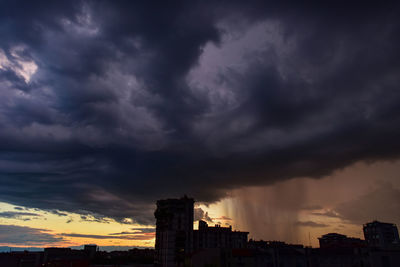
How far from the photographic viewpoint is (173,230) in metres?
166

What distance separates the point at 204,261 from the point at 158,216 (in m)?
72.2

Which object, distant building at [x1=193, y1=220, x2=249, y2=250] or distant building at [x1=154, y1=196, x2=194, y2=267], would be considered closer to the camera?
distant building at [x1=154, y1=196, x2=194, y2=267]

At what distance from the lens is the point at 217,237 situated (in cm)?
18150

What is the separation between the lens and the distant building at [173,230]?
158 metres

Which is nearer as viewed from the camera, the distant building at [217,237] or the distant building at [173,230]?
the distant building at [173,230]

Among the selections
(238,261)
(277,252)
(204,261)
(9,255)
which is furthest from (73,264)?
(277,252)

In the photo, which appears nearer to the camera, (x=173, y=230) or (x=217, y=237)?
(x=173, y=230)

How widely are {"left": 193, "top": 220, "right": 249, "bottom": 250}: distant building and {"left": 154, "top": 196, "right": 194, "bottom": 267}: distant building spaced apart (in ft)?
19.1

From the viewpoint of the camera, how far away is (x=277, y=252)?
11300 cm

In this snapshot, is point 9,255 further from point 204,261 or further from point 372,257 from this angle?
point 372,257

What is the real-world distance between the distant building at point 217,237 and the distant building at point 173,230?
19.1 ft

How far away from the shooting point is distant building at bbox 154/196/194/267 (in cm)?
15762

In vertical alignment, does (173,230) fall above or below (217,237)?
above

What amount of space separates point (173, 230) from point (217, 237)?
32277 millimetres
